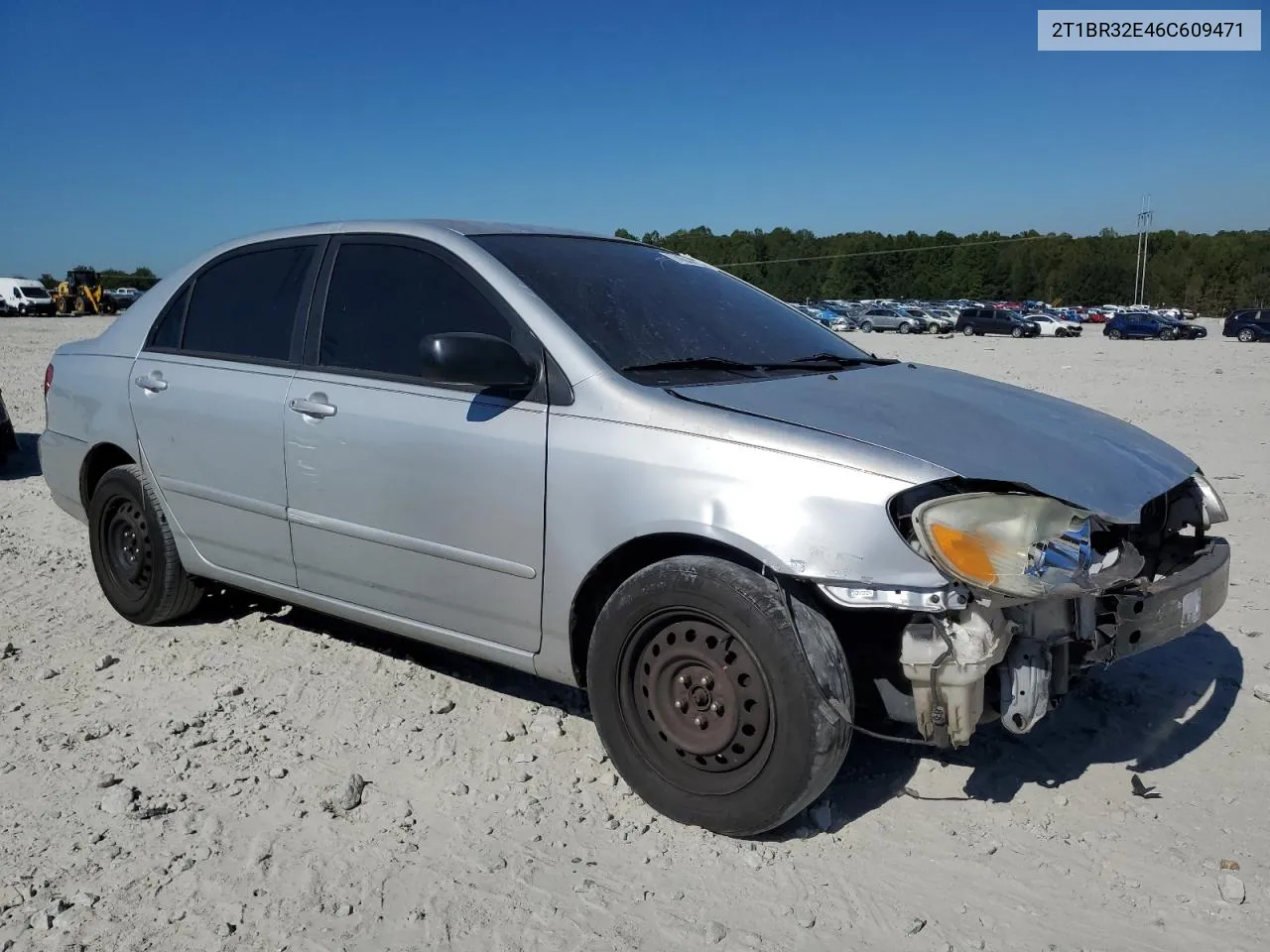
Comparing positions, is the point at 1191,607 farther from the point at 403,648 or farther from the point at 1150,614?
the point at 403,648

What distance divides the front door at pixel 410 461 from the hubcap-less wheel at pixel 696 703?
430 mm

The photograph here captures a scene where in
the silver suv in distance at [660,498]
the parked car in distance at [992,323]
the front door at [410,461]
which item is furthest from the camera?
the parked car in distance at [992,323]

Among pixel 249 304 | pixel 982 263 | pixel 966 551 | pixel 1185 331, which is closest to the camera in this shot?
pixel 966 551

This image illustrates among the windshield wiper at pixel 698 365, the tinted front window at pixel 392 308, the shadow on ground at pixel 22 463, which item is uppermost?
the tinted front window at pixel 392 308

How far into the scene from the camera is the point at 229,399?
3.96 metres

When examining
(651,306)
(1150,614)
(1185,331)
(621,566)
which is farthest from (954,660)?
(1185,331)

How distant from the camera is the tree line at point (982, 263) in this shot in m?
96.8

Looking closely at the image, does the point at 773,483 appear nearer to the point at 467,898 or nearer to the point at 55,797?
the point at 467,898

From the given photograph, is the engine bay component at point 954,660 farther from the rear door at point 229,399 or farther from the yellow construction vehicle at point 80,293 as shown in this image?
the yellow construction vehicle at point 80,293

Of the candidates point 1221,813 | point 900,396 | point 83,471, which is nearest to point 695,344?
point 900,396

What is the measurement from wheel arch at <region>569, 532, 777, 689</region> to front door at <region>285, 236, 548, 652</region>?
0.14 metres

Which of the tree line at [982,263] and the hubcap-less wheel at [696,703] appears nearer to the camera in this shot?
the hubcap-less wheel at [696,703]

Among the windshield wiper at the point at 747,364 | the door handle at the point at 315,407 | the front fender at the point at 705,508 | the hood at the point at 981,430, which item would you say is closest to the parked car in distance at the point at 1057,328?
the windshield wiper at the point at 747,364

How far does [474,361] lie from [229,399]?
144 cm
